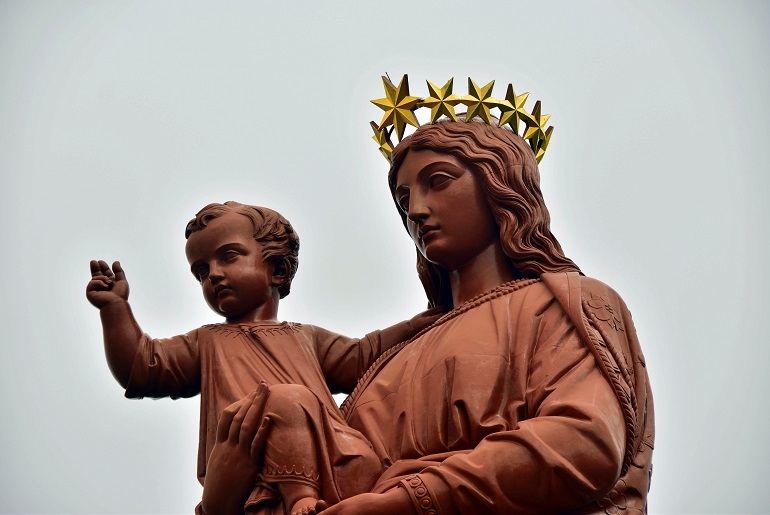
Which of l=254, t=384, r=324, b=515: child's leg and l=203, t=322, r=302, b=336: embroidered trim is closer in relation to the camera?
l=254, t=384, r=324, b=515: child's leg

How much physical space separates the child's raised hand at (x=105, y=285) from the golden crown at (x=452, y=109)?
2319mm

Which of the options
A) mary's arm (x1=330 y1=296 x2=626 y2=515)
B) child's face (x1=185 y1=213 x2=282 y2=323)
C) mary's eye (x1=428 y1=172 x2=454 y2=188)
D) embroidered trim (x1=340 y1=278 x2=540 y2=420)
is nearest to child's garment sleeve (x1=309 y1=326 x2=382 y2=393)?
embroidered trim (x1=340 y1=278 x2=540 y2=420)

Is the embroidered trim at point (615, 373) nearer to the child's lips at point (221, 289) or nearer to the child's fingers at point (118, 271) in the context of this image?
the child's lips at point (221, 289)

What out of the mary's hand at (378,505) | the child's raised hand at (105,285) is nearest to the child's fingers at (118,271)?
the child's raised hand at (105,285)

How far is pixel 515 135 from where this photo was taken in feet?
37.5

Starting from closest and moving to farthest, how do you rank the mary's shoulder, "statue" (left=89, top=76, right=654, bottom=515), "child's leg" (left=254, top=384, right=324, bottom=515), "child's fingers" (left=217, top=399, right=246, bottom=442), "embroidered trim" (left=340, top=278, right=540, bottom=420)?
"statue" (left=89, top=76, right=654, bottom=515) < "child's leg" (left=254, top=384, right=324, bottom=515) < "child's fingers" (left=217, top=399, right=246, bottom=442) < the mary's shoulder < "embroidered trim" (left=340, top=278, right=540, bottom=420)

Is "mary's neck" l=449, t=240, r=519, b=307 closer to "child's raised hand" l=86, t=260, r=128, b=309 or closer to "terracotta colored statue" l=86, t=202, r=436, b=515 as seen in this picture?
"terracotta colored statue" l=86, t=202, r=436, b=515

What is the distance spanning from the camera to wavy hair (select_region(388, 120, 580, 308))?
10.9 m

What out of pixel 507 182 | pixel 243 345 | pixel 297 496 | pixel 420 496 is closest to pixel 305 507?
pixel 297 496

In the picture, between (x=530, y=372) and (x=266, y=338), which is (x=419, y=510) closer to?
(x=530, y=372)

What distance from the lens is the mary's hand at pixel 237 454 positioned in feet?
31.2

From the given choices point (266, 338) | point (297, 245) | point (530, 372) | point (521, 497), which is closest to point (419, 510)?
Result: point (521, 497)

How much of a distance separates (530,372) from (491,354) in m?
0.29

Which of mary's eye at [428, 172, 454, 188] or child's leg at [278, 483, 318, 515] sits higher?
mary's eye at [428, 172, 454, 188]
